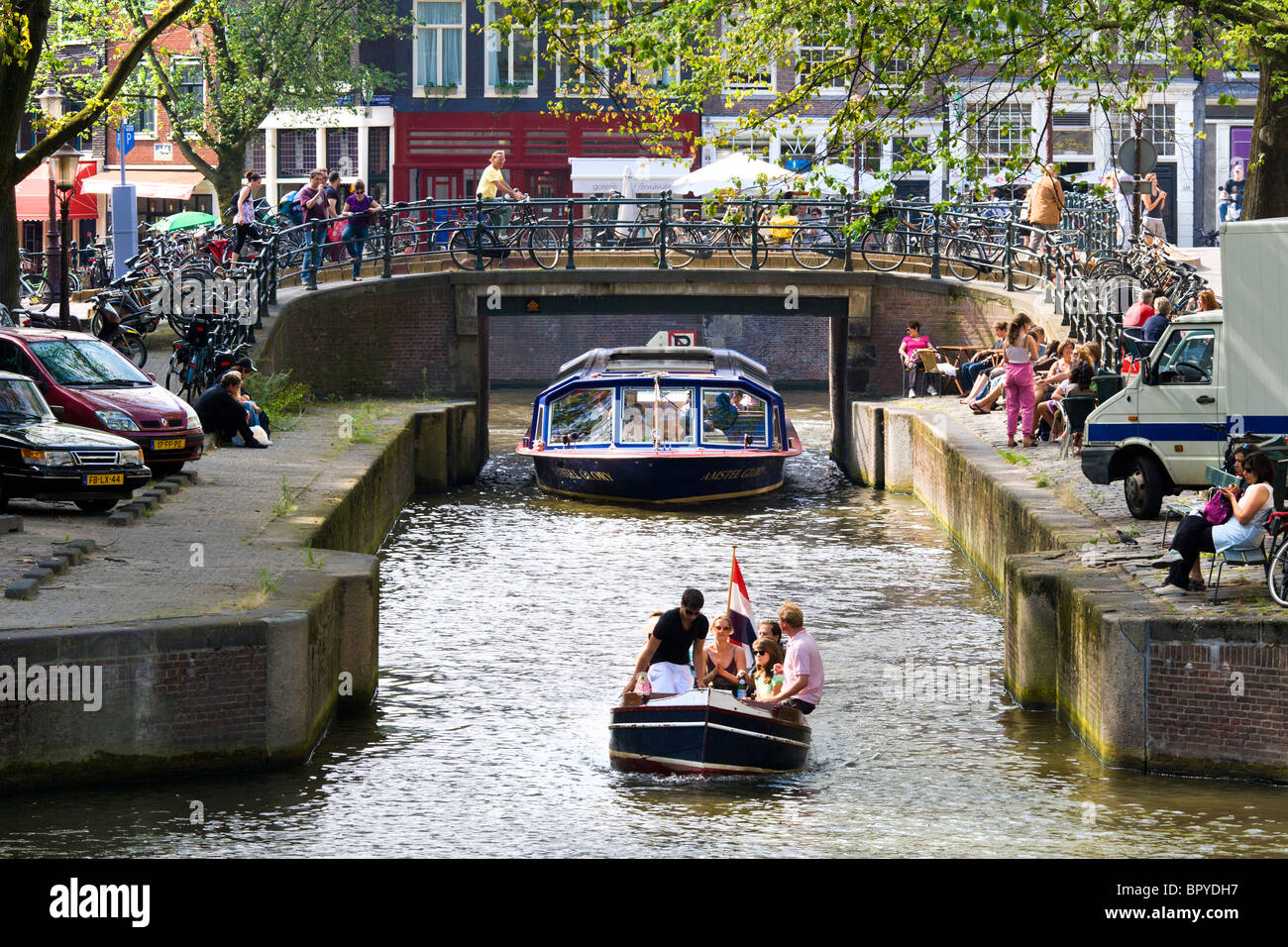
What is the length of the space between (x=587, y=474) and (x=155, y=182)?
1206 inches

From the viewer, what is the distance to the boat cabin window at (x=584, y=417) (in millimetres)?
31672

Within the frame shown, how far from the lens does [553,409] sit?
32562 millimetres

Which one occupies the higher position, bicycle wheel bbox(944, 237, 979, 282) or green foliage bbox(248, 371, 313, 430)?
bicycle wheel bbox(944, 237, 979, 282)

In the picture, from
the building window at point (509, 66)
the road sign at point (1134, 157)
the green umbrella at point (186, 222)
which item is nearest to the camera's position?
the road sign at point (1134, 157)

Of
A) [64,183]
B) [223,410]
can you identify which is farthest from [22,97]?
[64,183]

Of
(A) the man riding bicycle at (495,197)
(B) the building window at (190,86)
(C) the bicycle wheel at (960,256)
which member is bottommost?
(C) the bicycle wheel at (960,256)

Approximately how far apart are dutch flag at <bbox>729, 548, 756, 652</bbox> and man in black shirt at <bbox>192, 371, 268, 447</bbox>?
1019cm

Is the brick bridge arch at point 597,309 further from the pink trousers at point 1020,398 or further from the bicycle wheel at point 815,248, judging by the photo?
the pink trousers at point 1020,398

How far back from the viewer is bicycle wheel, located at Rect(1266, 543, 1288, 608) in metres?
14.0

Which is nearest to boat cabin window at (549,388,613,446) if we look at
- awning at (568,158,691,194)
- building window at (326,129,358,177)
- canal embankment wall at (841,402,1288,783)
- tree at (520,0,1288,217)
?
tree at (520,0,1288,217)

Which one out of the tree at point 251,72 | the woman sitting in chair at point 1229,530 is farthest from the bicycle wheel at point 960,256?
the woman sitting in chair at point 1229,530

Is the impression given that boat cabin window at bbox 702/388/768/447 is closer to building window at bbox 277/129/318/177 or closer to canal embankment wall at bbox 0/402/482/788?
canal embankment wall at bbox 0/402/482/788

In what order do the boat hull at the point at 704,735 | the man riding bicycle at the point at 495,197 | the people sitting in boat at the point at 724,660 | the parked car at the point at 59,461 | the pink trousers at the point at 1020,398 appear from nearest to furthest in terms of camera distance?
the boat hull at the point at 704,735 → the people sitting in boat at the point at 724,660 → the parked car at the point at 59,461 → the pink trousers at the point at 1020,398 → the man riding bicycle at the point at 495,197

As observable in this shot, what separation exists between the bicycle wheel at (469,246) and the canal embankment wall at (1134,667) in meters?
18.6
